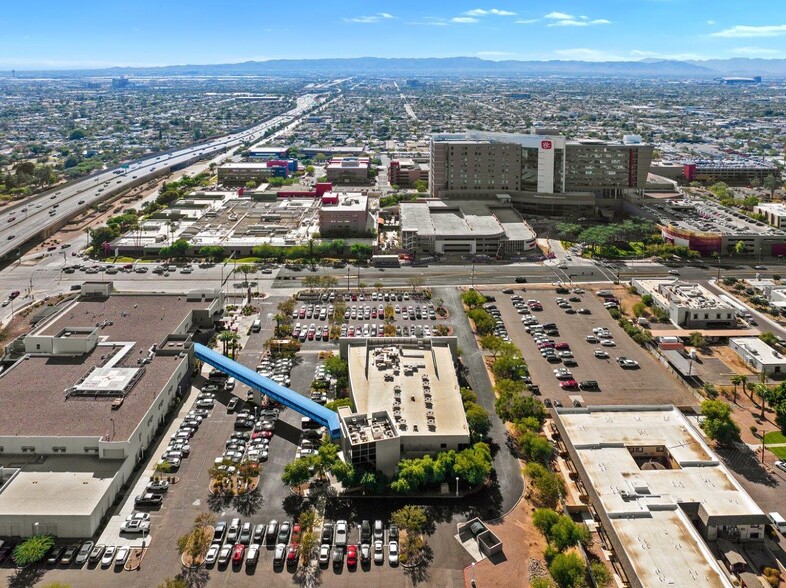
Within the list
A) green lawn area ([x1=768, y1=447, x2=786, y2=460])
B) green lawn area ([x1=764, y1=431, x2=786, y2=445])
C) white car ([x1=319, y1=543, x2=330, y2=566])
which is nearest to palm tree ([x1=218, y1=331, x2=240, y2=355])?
white car ([x1=319, y1=543, x2=330, y2=566])

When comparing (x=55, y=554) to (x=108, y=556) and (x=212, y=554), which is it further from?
(x=212, y=554)

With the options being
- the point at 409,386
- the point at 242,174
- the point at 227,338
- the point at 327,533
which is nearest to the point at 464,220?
the point at 227,338

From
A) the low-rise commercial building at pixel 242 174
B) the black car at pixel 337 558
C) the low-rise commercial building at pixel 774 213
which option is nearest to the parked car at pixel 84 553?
the black car at pixel 337 558

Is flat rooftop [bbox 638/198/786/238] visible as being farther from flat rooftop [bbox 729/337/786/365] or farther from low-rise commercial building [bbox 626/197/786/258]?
flat rooftop [bbox 729/337/786/365]

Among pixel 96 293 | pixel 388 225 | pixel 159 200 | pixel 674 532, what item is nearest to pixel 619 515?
pixel 674 532

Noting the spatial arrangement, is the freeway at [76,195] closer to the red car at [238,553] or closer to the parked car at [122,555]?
the parked car at [122,555]

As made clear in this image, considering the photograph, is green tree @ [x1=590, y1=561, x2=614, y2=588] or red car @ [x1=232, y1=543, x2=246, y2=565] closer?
green tree @ [x1=590, y1=561, x2=614, y2=588]

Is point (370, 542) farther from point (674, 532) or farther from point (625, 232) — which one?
point (625, 232)
